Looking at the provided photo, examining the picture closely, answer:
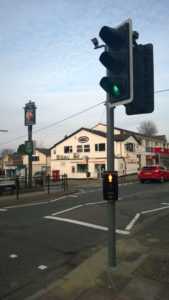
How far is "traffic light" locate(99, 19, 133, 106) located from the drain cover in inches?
114

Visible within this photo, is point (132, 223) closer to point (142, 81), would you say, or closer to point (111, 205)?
point (111, 205)

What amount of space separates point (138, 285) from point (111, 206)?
49.1 inches

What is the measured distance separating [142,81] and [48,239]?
187 inches

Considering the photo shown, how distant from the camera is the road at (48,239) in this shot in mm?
4047

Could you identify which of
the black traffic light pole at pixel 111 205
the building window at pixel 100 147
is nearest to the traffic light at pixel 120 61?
the black traffic light pole at pixel 111 205

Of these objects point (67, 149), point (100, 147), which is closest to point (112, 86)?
point (100, 147)

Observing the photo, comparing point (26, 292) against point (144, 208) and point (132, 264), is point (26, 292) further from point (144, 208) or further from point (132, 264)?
point (144, 208)

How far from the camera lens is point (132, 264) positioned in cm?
424

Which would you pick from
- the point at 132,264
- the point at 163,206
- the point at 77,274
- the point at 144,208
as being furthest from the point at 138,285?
the point at 163,206

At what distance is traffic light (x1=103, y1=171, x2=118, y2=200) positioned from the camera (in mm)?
3848

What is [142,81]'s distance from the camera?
342 centimetres

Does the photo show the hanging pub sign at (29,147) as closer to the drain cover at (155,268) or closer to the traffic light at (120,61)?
the drain cover at (155,268)

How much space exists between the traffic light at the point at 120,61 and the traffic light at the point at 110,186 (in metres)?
1.25

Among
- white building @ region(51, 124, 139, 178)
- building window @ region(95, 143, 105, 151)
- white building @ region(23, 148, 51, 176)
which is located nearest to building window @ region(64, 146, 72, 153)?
white building @ region(51, 124, 139, 178)
